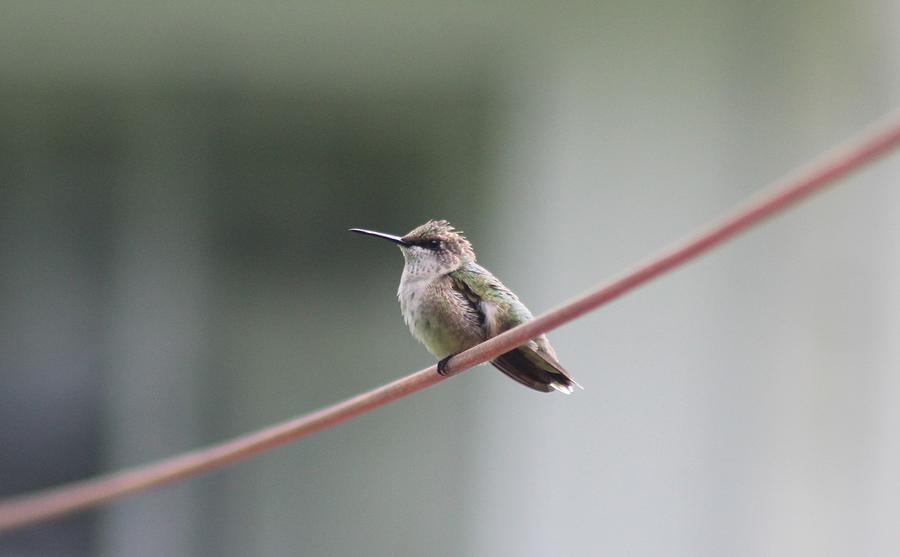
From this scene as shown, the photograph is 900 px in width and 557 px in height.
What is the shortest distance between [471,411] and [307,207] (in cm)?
100

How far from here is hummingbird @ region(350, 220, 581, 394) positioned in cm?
220

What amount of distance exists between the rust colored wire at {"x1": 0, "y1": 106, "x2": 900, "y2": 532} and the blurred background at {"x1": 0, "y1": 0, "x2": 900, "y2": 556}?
2409 millimetres

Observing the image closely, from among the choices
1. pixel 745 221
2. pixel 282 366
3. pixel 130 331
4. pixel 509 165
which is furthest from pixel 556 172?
pixel 745 221

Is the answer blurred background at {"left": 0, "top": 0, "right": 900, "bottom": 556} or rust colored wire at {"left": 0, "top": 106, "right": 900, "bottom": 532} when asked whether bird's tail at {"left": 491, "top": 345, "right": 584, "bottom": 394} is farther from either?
blurred background at {"left": 0, "top": 0, "right": 900, "bottom": 556}

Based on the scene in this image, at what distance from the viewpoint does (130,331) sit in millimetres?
4332

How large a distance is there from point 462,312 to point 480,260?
79.7 inches

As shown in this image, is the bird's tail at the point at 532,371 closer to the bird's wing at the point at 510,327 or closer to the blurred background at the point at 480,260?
the bird's wing at the point at 510,327

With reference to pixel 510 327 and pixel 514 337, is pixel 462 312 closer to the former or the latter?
pixel 510 327

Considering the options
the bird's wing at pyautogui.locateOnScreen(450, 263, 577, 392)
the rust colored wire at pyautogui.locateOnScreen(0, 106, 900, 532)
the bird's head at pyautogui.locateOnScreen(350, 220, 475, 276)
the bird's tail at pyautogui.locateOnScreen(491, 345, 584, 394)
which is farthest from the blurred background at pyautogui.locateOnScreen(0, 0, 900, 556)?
the rust colored wire at pyautogui.locateOnScreen(0, 106, 900, 532)

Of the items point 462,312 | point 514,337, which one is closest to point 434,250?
point 462,312

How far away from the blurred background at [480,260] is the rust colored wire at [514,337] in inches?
94.8

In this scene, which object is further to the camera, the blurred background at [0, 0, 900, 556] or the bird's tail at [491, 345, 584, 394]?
the blurred background at [0, 0, 900, 556]

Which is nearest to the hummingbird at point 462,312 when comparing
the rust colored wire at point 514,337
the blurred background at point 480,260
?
the rust colored wire at point 514,337

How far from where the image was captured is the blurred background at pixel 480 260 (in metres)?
4.01
